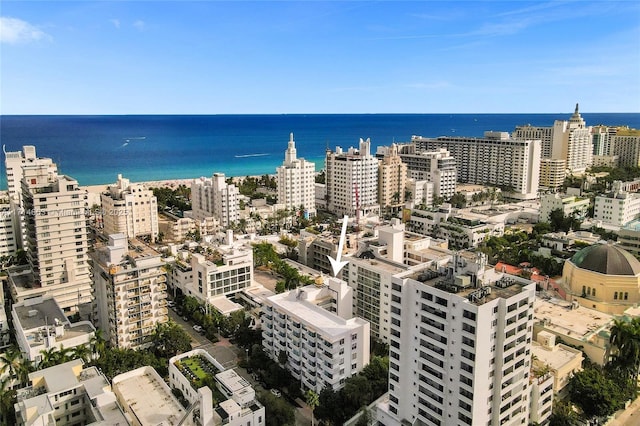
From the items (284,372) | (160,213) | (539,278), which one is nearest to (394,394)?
(284,372)

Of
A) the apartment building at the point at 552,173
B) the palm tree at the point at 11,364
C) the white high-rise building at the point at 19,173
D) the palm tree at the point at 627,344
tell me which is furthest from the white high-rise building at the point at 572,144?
the palm tree at the point at 11,364

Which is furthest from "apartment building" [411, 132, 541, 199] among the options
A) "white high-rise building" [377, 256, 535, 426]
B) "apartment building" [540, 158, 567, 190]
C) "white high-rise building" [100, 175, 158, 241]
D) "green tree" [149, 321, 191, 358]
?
"green tree" [149, 321, 191, 358]

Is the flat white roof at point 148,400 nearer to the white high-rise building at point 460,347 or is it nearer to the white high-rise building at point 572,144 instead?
the white high-rise building at point 460,347

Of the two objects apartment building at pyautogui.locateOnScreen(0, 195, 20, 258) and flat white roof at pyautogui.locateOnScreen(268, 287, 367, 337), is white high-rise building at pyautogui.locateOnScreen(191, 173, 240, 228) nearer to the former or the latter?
apartment building at pyautogui.locateOnScreen(0, 195, 20, 258)

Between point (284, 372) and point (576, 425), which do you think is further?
point (284, 372)

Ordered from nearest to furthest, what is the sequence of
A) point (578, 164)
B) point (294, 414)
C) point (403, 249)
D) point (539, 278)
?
point (294, 414) → point (403, 249) → point (539, 278) → point (578, 164)

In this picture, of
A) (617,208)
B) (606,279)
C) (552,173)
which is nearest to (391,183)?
(617,208)

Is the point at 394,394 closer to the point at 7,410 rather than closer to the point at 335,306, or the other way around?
the point at 335,306
